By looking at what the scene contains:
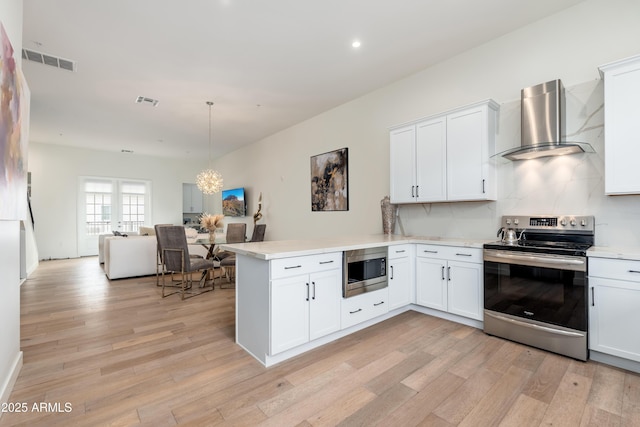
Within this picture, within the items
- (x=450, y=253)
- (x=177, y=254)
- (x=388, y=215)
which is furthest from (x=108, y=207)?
(x=450, y=253)

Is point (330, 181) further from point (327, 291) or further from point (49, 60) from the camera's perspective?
point (49, 60)

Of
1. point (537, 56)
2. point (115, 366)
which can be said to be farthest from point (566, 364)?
point (115, 366)

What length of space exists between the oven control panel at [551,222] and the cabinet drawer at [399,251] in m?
1.02

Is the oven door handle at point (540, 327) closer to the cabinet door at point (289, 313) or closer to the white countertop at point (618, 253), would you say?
the white countertop at point (618, 253)

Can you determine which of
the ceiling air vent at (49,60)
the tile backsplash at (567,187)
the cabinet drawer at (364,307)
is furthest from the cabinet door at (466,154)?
the ceiling air vent at (49,60)

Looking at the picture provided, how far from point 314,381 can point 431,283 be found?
5.98 feet

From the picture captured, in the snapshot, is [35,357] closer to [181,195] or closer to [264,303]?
[264,303]

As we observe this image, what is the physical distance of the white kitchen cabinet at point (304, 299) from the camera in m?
2.30

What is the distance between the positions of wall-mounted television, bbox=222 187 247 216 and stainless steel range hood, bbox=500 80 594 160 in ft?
20.8

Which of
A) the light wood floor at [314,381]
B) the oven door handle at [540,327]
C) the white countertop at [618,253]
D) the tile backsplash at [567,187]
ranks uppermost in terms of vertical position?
the tile backsplash at [567,187]

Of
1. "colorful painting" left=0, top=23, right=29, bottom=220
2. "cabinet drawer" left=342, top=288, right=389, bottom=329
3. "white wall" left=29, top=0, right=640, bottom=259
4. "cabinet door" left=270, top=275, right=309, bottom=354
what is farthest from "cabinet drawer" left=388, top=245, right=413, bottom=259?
"colorful painting" left=0, top=23, right=29, bottom=220

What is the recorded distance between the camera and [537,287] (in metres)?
2.53

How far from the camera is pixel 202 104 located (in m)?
5.09

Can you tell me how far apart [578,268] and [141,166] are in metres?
10.5
